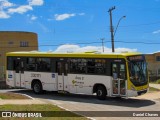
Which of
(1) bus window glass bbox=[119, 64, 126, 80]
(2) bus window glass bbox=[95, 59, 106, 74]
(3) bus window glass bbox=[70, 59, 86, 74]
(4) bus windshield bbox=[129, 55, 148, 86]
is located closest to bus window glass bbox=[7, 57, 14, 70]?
(3) bus window glass bbox=[70, 59, 86, 74]

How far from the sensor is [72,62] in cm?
2491

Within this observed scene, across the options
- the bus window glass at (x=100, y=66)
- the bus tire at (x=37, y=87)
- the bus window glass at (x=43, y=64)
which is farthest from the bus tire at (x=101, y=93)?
the bus tire at (x=37, y=87)

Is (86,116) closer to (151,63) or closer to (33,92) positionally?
(33,92)

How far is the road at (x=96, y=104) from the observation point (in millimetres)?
18216

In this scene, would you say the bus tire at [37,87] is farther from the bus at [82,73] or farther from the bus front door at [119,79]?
the bus front door at [119,79]

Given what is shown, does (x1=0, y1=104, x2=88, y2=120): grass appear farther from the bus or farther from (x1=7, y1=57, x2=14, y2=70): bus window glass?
(x1=7, y1=57, x2=14, y2=70): bus window glass

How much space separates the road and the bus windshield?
1.24m

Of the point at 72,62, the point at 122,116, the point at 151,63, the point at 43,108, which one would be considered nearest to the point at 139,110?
the point at 122,116

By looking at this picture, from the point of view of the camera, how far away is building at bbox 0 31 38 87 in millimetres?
76250

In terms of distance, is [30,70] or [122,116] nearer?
[122,116]

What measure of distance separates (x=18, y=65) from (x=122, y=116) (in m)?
12.4

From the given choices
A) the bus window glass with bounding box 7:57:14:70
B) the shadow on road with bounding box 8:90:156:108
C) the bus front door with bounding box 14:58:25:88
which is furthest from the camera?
the bus window glass with bounding box 7:57:14:70

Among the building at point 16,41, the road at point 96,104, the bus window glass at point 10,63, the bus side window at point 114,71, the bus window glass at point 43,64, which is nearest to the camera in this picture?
the road at point 96,104

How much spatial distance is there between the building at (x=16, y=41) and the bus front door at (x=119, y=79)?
177 feet
